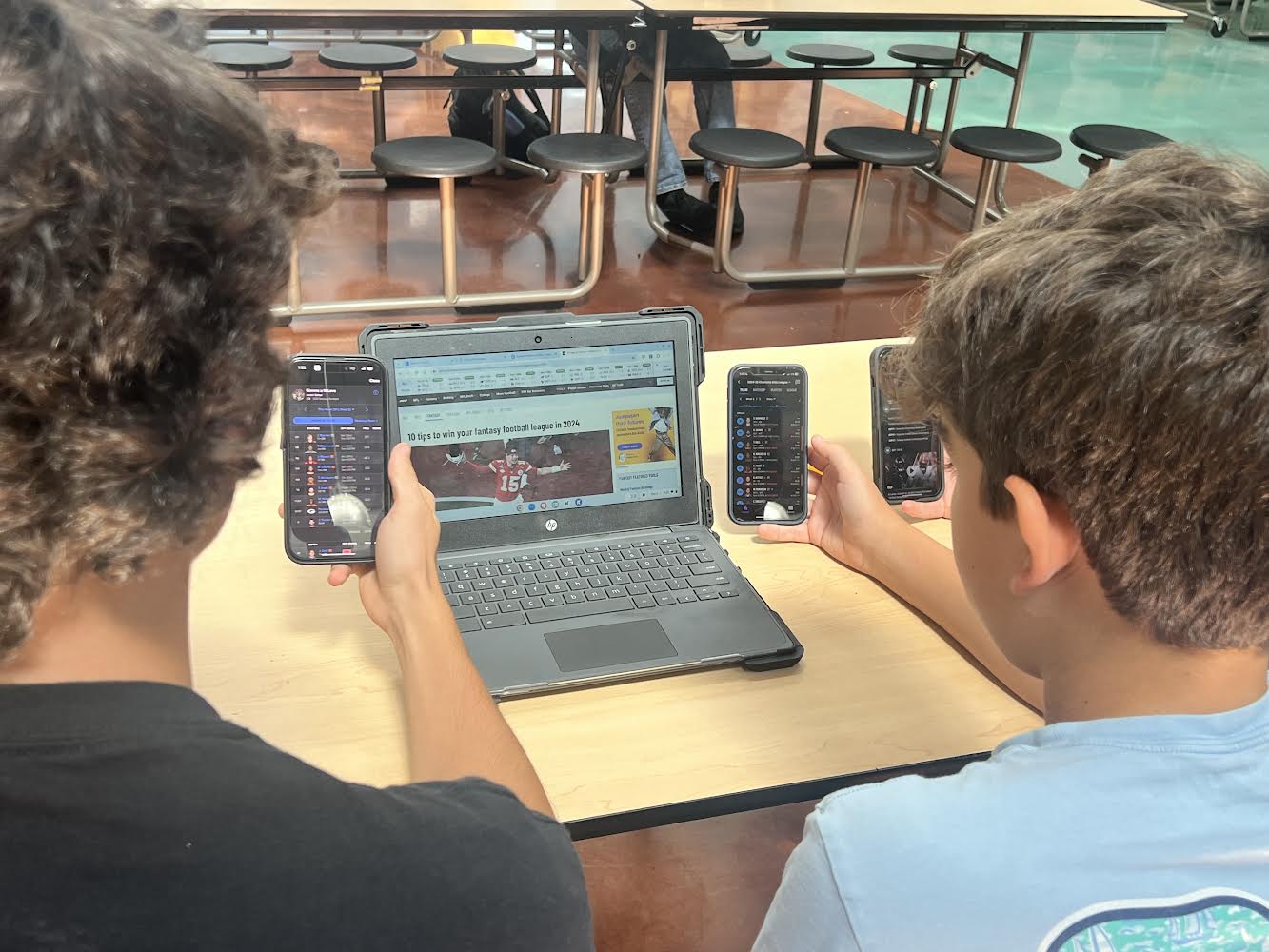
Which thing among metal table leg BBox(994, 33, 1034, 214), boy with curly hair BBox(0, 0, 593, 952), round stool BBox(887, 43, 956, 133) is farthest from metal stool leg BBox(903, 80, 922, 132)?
boy with curly hair BBox(0, 0, 593, 952)

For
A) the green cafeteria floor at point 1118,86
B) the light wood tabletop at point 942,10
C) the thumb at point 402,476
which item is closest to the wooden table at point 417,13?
the light wood tabletop at point 942,10

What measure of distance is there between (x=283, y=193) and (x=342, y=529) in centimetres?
48

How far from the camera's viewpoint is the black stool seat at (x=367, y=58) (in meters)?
4.02

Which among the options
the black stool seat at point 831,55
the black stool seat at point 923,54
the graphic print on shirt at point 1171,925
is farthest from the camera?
the black stool seat at point 923,54

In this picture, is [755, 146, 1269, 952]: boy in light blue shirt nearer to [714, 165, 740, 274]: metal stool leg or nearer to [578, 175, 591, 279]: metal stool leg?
[578, 175, 591, 279]: metal stool leg

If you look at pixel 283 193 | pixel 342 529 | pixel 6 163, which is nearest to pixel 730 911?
pixel 342 529

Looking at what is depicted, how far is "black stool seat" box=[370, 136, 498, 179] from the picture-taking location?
308 centimetres

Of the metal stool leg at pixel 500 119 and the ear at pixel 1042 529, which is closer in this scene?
the ear at pixel 1042 529

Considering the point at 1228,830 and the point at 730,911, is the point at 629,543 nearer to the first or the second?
the point at 1228,830

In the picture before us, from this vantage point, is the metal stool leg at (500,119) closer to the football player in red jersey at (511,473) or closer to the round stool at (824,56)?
the round stool at (824,56)

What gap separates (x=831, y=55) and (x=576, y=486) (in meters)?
4.14

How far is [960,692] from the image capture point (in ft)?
3.44

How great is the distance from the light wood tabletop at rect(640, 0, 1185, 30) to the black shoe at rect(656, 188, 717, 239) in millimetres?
745

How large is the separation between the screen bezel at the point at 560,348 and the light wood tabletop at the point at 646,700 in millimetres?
128
